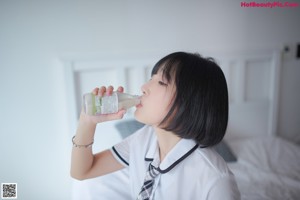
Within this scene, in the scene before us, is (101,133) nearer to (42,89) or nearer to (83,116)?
(42,89)

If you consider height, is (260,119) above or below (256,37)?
below

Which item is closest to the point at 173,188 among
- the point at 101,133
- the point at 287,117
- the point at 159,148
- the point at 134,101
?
the point at 159,148

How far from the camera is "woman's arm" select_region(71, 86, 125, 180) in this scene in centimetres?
68

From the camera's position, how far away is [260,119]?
1.65 m

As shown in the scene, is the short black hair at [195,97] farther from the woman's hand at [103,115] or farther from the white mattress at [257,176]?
the white mattress at [257,176]

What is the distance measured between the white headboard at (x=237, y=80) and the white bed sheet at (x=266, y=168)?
0.12 metres

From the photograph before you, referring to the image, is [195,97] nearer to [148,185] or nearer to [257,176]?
[148,185]

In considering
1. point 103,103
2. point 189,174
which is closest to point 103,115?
point 103,103

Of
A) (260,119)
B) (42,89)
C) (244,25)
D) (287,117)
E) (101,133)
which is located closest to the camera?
(42,89)

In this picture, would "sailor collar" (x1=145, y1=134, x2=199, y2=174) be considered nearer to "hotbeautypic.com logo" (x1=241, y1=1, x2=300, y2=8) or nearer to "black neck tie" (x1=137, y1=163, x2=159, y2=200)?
"black neck tie" (x1=137, y1=163, x2=159, y2=200)

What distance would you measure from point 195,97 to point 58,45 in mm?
733

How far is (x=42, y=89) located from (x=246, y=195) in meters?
0.94

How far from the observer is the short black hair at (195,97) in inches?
26.1

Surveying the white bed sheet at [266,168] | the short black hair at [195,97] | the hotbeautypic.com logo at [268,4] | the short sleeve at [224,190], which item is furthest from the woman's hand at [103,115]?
the hotbeautypic.com logo at [268,4]
